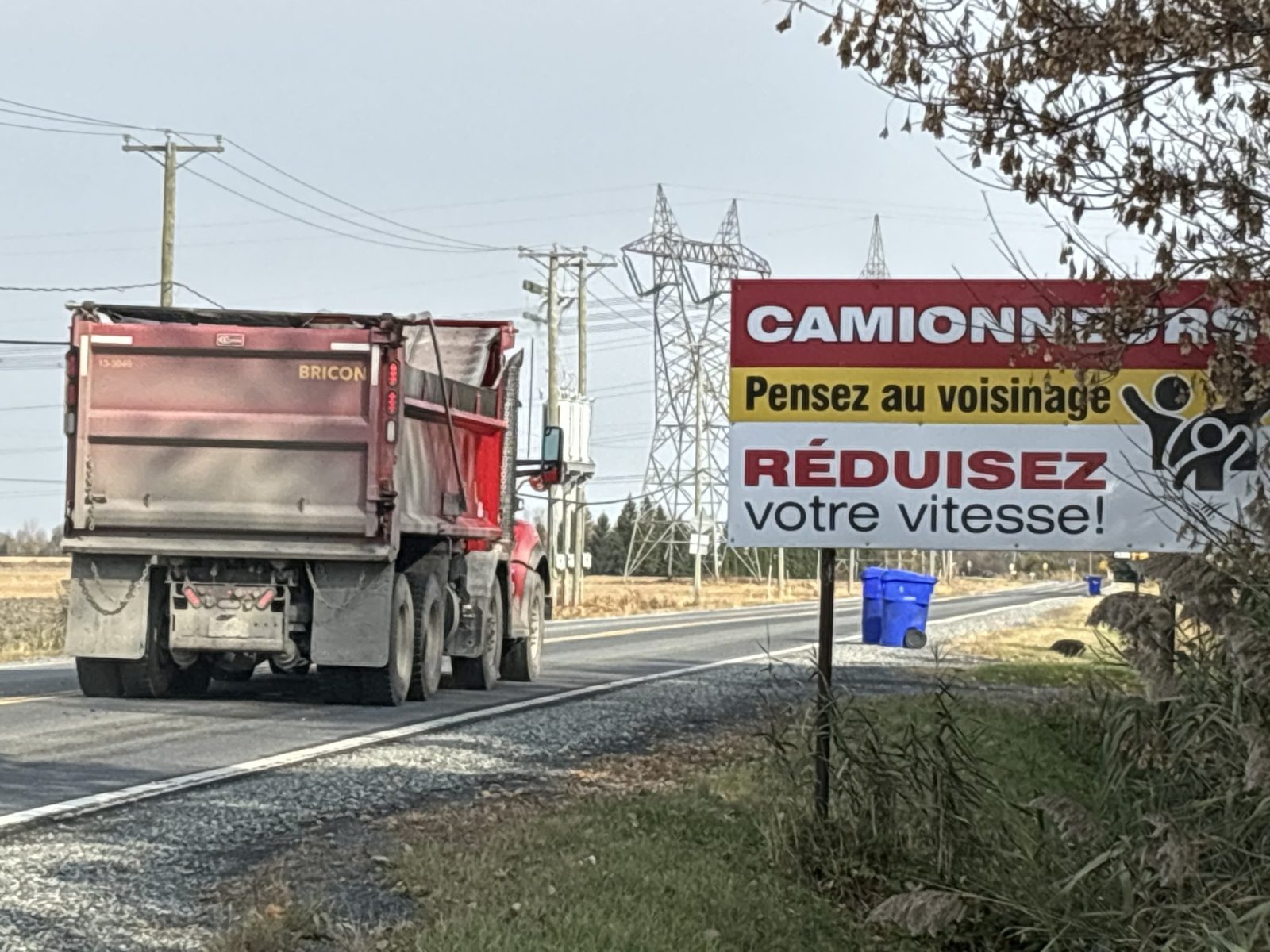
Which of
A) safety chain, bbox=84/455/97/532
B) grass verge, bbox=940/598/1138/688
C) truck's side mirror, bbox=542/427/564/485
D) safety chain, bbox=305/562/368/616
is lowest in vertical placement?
grass verge, bbox=940/598/1138/688

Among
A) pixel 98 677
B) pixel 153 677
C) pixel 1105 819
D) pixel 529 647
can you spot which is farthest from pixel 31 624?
pixel 1105 819

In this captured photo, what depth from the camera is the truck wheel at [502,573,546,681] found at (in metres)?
17.9

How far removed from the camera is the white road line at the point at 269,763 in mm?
8375

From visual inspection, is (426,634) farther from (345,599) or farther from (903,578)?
(903,578)

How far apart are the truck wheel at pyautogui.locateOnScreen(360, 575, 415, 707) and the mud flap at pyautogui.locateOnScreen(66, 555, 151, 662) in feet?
5.88

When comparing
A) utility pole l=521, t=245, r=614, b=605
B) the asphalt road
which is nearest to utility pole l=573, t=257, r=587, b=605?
utility pole l=521, t=245, r=614, b=605

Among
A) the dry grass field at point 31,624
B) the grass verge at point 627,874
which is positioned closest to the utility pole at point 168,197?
the dry grass field at point 31,624

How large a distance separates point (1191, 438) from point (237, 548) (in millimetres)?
8347

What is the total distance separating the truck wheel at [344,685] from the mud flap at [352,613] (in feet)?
1.83

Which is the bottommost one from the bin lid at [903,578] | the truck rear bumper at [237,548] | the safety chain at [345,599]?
the safety chain at [345,599]

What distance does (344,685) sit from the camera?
14438 mm

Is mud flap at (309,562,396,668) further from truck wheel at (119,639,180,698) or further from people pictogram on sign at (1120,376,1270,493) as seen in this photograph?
people pictogram on sign at (1120,376,1270,493)

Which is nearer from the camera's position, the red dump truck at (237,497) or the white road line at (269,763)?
the white road line at (269,763)

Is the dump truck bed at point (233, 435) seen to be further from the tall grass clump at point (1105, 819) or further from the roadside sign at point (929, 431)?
the tall grass clump at point (1105, 819)
